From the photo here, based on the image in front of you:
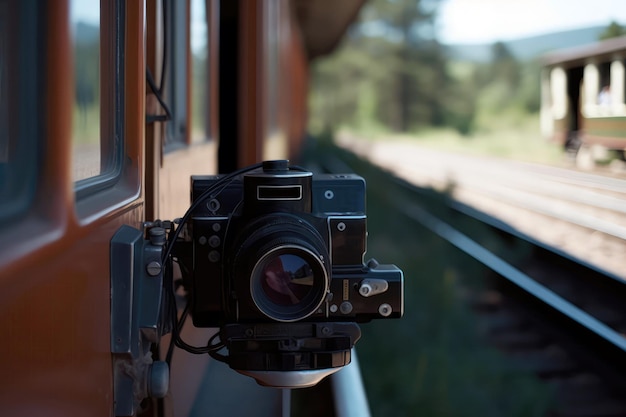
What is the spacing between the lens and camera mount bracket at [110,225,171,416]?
5.43 ft

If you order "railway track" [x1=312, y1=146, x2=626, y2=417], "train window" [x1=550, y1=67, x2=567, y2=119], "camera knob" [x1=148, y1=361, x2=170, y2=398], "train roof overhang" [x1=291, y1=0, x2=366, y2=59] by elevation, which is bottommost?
"railway track" [x1=312, y1=146, x2=626, y2=417]

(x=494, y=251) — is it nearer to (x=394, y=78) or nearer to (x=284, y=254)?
(x=284, y=254)

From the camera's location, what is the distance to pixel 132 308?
1672 millimetres

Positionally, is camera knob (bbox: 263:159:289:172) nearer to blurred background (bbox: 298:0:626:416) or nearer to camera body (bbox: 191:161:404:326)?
camera body (bbox: 191:161:404:326)

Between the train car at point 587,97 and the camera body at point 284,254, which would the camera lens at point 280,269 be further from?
→ the train car at point 587,97

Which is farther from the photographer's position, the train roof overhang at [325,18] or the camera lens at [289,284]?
the train roof overhang at [325,18]

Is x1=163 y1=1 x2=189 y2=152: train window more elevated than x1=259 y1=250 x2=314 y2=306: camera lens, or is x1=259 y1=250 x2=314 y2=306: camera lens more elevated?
x1=163 y1=1 x2=189 y2=152: train window

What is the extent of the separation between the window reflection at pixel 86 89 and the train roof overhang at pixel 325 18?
12141mm

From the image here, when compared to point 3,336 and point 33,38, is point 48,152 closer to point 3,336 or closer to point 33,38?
point 33,38

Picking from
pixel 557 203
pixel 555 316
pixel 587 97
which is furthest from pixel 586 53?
pixel 557 203

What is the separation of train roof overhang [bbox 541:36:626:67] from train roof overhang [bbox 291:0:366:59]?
674 centimetres

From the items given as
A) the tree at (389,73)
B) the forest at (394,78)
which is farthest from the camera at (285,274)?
the tree at (389,73)

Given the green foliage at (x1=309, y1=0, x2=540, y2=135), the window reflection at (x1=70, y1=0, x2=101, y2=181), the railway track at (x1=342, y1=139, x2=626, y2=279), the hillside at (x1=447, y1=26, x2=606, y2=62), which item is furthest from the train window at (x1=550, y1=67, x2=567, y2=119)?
the green foliage at (x1=309, y1=0, x2=540, y2=135)

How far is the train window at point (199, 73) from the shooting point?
3377 mm
